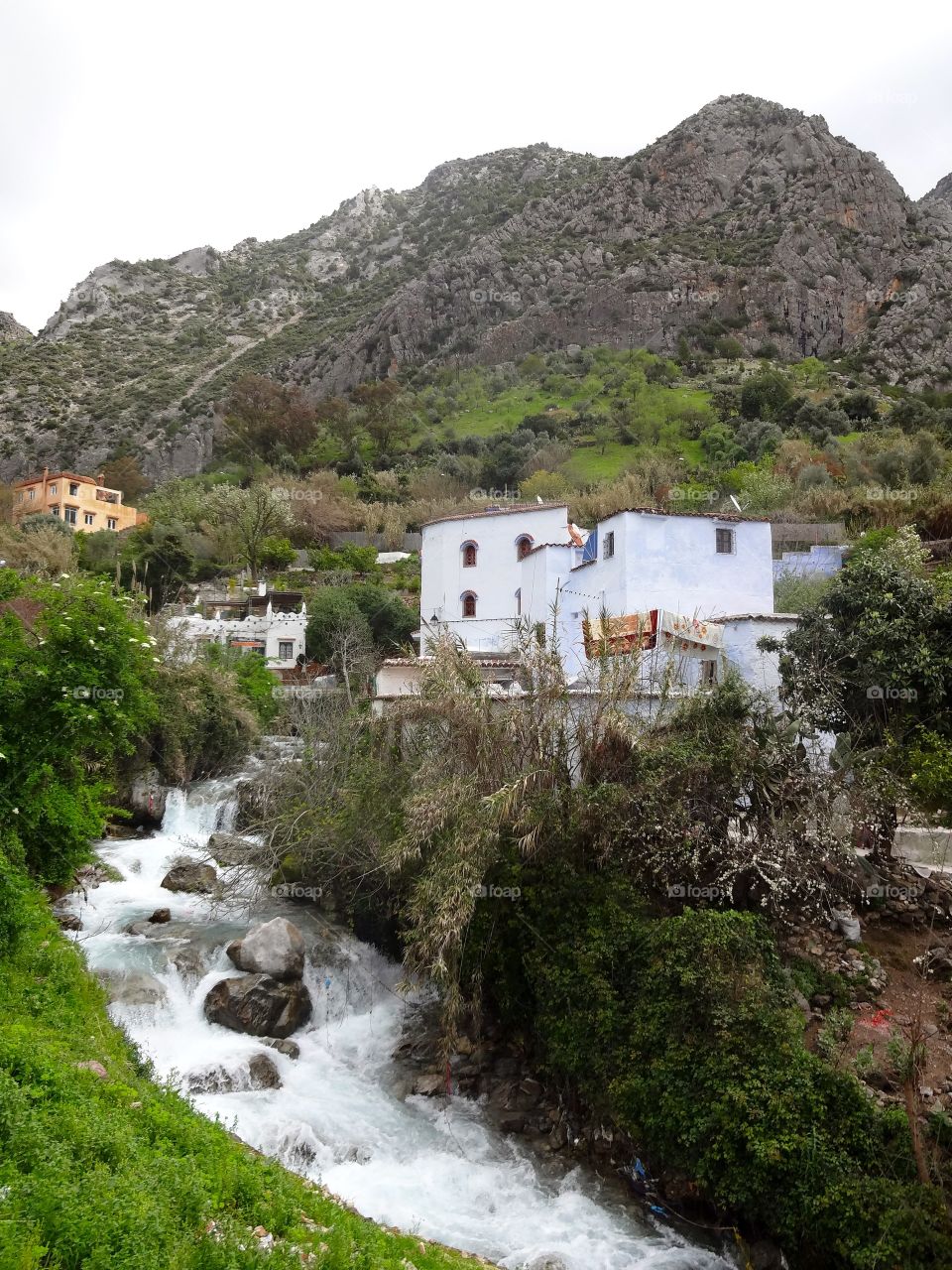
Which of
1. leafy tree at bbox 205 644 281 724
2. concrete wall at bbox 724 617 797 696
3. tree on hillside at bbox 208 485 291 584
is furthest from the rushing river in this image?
tree on hillside at bbox 208 485 291 584

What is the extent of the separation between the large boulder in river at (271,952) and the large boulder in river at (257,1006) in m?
0.22

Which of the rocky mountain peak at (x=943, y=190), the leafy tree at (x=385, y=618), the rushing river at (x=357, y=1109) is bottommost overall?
the rushing river at (x=357, y=1109)

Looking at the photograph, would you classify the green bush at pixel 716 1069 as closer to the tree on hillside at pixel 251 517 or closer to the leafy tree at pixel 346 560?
the leafy tree at pixel 346 560

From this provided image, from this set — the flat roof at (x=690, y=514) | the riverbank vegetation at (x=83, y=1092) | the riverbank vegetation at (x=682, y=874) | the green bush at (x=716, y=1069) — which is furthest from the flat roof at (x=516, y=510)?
the green bush at (x=716, y=1069)

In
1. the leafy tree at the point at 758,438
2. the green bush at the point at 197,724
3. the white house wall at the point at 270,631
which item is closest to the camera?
the green bush at the point at 197,724

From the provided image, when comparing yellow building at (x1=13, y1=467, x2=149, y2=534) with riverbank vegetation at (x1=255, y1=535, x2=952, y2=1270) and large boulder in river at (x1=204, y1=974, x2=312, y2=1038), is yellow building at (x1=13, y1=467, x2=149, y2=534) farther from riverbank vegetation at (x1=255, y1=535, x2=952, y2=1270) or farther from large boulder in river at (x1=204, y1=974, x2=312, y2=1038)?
riverbank vegetation at (x1=255, y1=535, x2=952, y2=1270)

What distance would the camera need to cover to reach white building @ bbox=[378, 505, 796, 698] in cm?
1811

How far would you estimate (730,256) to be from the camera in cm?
8312

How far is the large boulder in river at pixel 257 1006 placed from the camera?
12305mm

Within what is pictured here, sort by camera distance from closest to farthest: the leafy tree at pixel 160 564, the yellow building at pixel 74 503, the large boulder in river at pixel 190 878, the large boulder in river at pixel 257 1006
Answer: the large boulder in river at pixel 257 1006 < the large boulder in river at pixel 190 878 < the leafy tree at pixel 160 564 < the yellow building at pixel 74 503

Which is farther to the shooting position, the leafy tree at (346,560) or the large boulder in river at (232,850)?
the leafy tree at (346,560)

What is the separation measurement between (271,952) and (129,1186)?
280 inches

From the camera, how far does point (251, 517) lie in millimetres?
45375

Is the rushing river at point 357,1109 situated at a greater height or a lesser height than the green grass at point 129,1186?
lesser
